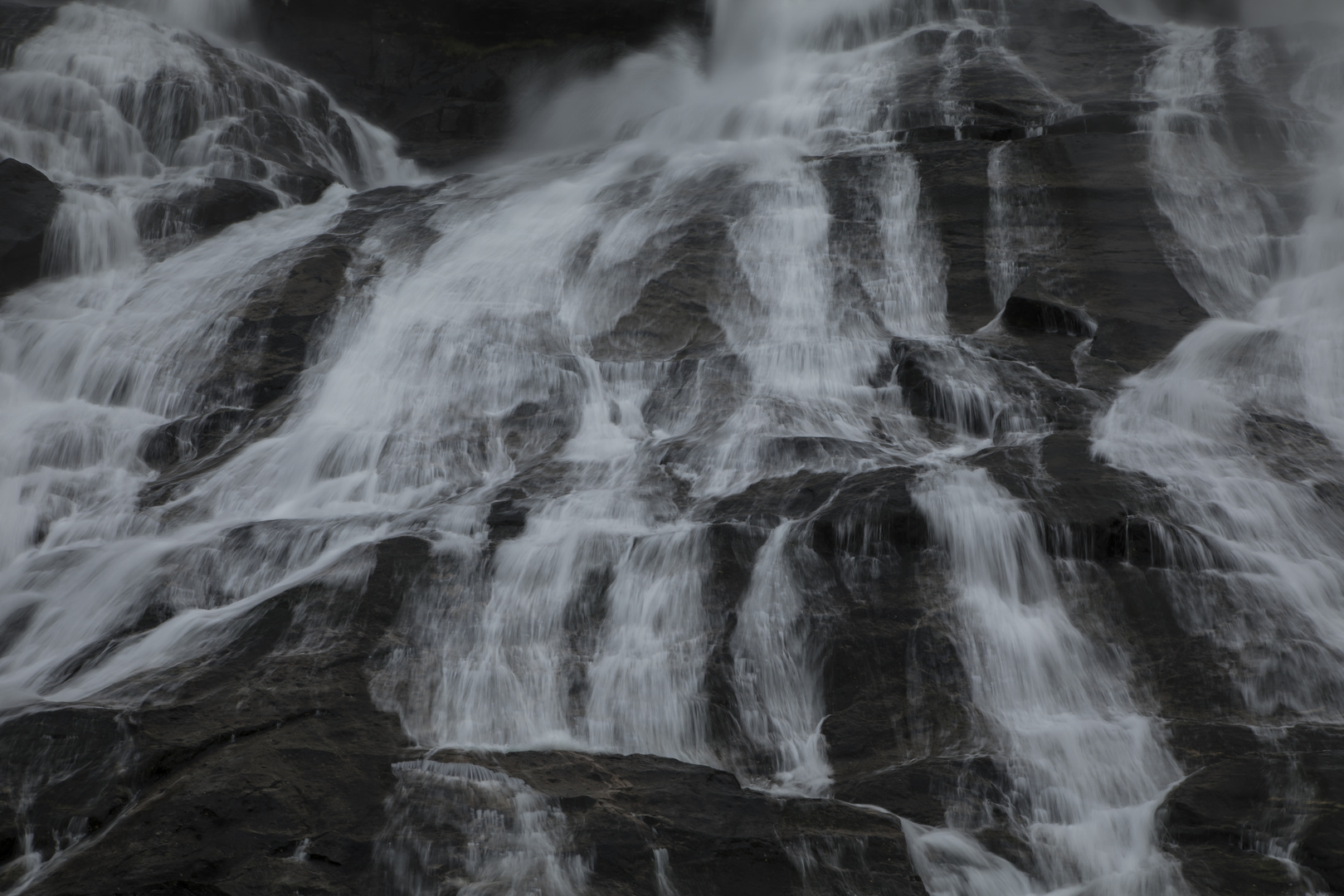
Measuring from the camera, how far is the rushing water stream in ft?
20.7

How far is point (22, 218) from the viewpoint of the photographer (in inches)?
452

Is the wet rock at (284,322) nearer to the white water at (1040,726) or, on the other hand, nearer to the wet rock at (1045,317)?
the white water at (1040,726)

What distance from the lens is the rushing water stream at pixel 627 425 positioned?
20.7 ft

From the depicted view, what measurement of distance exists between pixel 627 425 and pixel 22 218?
7.76m

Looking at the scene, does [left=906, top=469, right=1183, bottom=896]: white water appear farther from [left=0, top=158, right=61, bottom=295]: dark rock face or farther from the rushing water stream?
[left=0, top=158, right=61, bottom=295]: dark rock face

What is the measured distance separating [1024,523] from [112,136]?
498 inches

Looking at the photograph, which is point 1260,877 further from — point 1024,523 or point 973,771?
point 1024,523

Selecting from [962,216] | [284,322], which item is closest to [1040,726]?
[962,216]

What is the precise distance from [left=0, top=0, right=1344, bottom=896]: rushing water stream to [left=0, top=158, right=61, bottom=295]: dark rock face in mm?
261

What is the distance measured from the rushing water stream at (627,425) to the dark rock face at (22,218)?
261 millimetres

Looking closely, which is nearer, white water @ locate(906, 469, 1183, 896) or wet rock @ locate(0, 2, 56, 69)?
white water @ locate(906, 469, 1183, 896)

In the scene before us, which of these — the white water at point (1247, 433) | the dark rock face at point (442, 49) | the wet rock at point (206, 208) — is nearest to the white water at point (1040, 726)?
the white water at point (1247, 433)

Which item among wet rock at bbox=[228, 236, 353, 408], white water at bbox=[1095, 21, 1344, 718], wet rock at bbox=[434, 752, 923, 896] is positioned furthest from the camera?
wet rock at bbox=[228, 236, 353, 408]

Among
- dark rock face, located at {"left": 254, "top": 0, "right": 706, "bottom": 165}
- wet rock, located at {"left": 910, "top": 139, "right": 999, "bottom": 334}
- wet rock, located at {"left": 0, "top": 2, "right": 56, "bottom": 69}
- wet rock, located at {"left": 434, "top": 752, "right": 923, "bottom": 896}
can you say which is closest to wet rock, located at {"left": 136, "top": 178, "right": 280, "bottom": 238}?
wet rock, located at {"left": 0, "top": 2, "right": 56, "bottom": 69}
